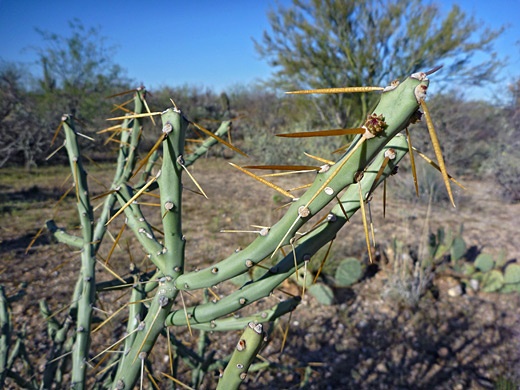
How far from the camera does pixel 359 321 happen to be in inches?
120

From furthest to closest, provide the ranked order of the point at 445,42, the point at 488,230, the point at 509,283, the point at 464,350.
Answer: the point at 445,42 → the point at 488,230 → the point at 509,283 → the point at 464,350

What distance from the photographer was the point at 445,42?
36.1ft

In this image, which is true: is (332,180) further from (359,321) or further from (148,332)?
(359,321)

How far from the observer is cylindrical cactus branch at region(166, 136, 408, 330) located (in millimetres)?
667

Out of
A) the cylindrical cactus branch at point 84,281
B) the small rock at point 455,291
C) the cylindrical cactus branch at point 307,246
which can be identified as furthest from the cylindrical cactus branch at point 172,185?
the small rock at point 455,291

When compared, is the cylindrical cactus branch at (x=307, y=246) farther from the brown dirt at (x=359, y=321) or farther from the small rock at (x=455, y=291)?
the small rock at (x=455, y=291)

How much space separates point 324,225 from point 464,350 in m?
2.59

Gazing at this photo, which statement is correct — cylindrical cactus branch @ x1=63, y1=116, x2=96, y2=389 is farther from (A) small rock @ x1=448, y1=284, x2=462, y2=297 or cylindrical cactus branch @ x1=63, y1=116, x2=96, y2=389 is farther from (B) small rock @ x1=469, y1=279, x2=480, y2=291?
(B) small rock @ x1=469, y1=279, x2=480, y2=291

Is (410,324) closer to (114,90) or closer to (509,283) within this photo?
(509,283)

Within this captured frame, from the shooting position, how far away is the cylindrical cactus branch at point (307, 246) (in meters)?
0.67

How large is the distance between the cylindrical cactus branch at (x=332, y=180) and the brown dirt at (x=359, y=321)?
758 millimetres

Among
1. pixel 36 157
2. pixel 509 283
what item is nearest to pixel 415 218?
pixel 509 283

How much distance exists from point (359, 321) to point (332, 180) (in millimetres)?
2752

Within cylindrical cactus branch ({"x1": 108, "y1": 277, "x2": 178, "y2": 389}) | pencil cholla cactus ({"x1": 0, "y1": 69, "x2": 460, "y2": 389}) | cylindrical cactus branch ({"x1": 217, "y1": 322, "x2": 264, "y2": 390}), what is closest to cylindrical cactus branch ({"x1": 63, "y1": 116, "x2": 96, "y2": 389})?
pencil cholla cactus ({"x1": 0, "y1": 69, "x2": 460, "y2": 389})
